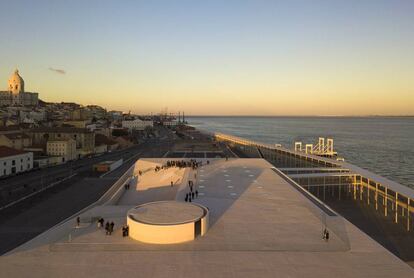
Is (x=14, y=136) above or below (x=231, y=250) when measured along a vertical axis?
above

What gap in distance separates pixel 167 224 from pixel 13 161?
45.7 metres

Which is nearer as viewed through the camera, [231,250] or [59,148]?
[231,250]

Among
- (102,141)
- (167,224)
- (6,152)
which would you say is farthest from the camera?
(102,141)

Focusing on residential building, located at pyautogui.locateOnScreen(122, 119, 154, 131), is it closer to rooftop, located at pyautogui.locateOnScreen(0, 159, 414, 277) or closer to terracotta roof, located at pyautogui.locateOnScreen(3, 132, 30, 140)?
terracotta roof, located at pyautogui.locateOnScreen(3, 132, 30, 140)

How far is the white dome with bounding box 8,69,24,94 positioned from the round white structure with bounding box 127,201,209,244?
175 metres

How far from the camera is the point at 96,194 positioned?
4262cm

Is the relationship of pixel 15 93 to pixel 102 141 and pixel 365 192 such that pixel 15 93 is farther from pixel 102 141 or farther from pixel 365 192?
pixel 365 192

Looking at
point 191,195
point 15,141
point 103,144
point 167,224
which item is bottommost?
point 103,144

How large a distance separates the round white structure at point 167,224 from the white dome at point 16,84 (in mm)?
175110

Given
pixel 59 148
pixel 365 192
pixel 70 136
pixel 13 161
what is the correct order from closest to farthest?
pixel 365 192, pixel 13 161, pixel 59 148, pixel 70 136

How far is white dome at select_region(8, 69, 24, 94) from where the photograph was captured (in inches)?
6698

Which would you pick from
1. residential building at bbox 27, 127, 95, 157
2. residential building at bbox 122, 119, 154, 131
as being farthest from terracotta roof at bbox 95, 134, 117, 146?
residential building at bbox 122, 119, 154, 131

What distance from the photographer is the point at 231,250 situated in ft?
51.8

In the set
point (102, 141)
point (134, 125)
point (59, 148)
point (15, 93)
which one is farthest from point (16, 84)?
point (59, 148)
